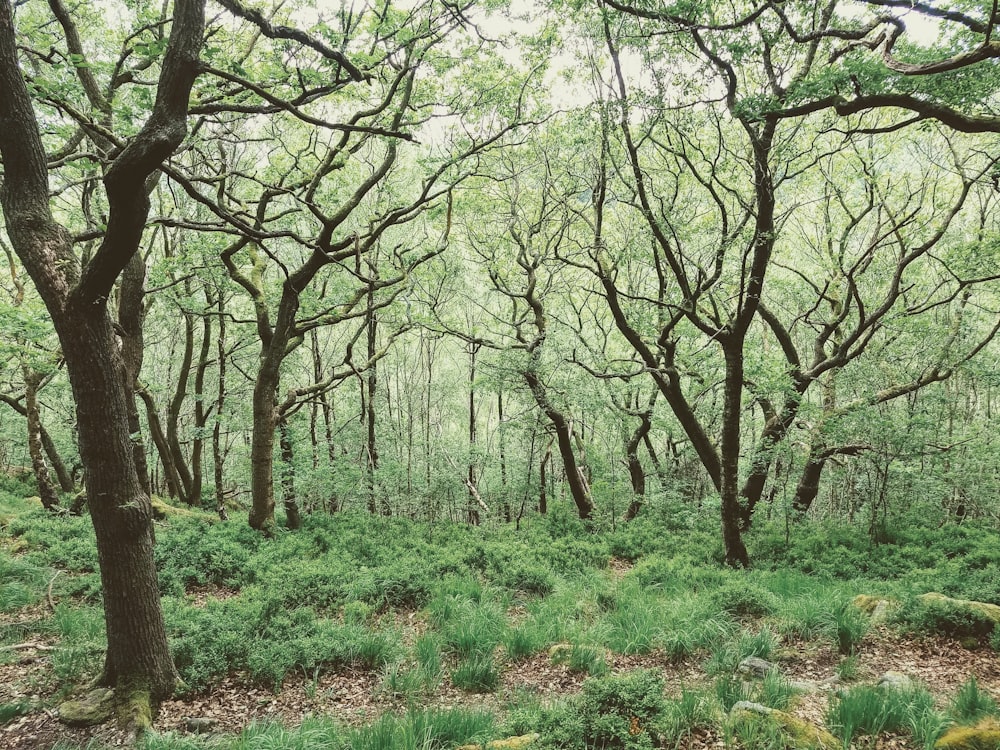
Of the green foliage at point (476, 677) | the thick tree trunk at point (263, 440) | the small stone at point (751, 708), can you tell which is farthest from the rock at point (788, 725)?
the thick tree trunk at point (263, 440)

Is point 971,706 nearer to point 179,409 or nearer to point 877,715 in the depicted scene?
point 877,715

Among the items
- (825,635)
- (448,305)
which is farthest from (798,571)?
(448,305)

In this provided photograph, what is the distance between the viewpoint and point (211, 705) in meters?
4.62

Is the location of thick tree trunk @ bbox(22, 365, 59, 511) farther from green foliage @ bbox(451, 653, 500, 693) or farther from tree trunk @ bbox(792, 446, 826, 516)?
tree trunk @ bbox(792, 446, 826, 516)

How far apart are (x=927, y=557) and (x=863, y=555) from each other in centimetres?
89

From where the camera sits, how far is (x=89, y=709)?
415cm

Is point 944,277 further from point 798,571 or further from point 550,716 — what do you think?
point 550,716

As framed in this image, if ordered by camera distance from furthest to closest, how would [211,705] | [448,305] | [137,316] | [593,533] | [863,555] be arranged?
[448,305] → [593,533] → [863,555] → [137,316] → [211,705]

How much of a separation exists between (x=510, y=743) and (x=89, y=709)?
11.2 feet

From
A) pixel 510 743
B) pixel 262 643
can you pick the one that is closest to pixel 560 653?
pixel 510 743

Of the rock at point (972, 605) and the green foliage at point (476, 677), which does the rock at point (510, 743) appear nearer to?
the green foliage at point (476, 677)

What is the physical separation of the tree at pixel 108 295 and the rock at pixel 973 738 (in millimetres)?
5632

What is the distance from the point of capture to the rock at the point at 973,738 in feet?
10.1

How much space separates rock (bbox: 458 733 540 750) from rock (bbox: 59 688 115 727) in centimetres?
296
